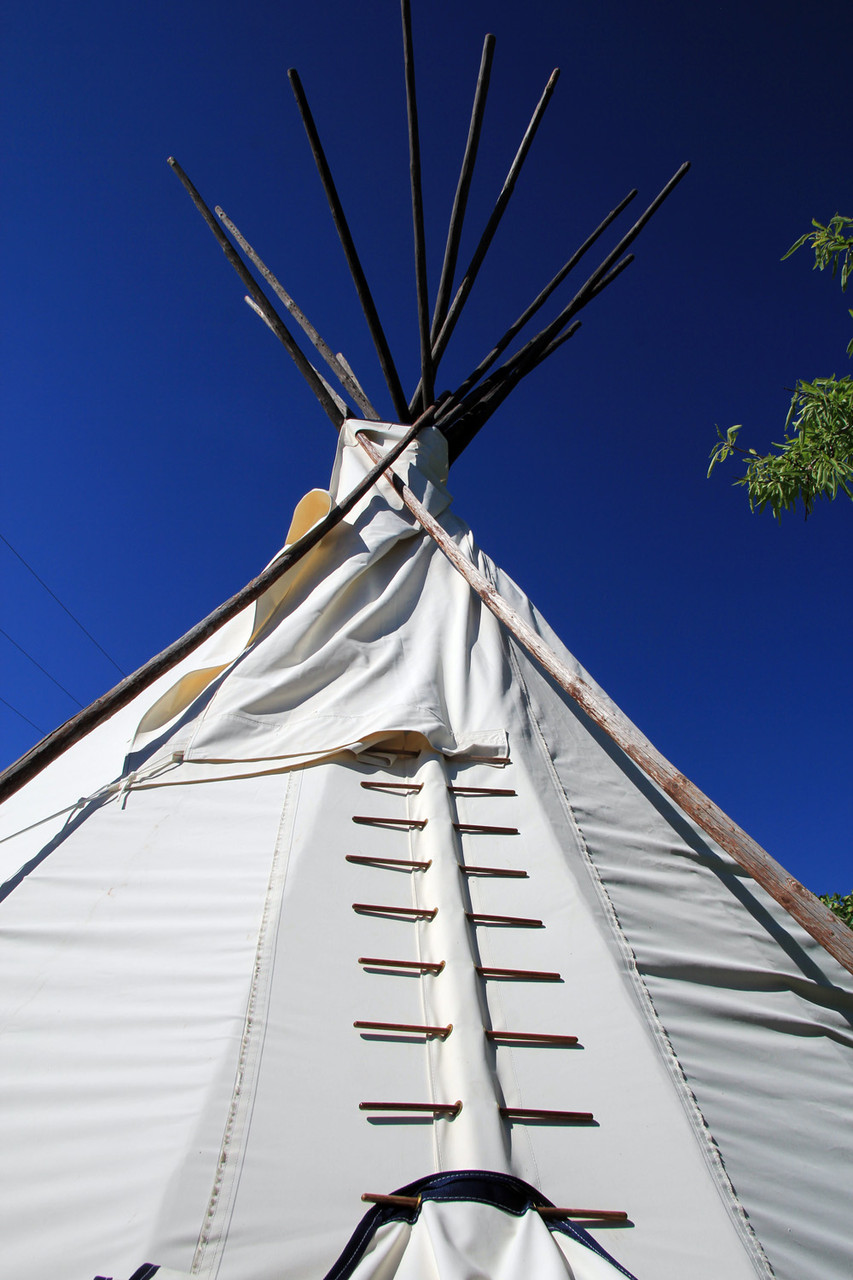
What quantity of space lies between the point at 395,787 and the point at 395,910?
400 millimetres

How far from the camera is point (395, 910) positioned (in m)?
1.43

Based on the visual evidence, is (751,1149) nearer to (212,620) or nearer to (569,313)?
(212,620)

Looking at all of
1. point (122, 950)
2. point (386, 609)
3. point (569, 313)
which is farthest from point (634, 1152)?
point (569, 313)

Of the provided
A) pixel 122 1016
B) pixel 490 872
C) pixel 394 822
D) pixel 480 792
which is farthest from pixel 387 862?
pixel 122 1016

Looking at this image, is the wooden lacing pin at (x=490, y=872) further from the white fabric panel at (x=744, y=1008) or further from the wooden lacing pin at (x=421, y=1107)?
the wooden lacing pin at (x=421, y=1107)

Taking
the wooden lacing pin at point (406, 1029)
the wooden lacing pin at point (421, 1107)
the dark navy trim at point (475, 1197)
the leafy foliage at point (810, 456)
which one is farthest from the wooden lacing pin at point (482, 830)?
the leafy foliage at point (810, 456)

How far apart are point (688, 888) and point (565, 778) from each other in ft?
1.38

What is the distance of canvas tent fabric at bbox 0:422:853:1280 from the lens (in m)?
0.91

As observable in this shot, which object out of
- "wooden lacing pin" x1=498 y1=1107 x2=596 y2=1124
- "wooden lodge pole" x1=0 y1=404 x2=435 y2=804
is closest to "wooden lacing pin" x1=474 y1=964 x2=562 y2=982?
"wooden lacing pin" x1=498 y1=1107 x2=596 y2=1124

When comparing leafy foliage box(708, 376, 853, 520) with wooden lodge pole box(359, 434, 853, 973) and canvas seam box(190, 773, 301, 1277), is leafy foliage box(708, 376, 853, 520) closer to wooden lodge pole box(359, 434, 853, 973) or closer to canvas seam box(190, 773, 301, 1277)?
wooden lodge pole box(359, 434, 853, 973)

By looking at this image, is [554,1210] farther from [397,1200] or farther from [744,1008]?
[744,1008]

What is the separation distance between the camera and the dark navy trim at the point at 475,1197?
0.89 metres

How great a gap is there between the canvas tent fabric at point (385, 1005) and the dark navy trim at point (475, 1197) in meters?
0.02

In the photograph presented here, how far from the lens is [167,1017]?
115 centimetres
